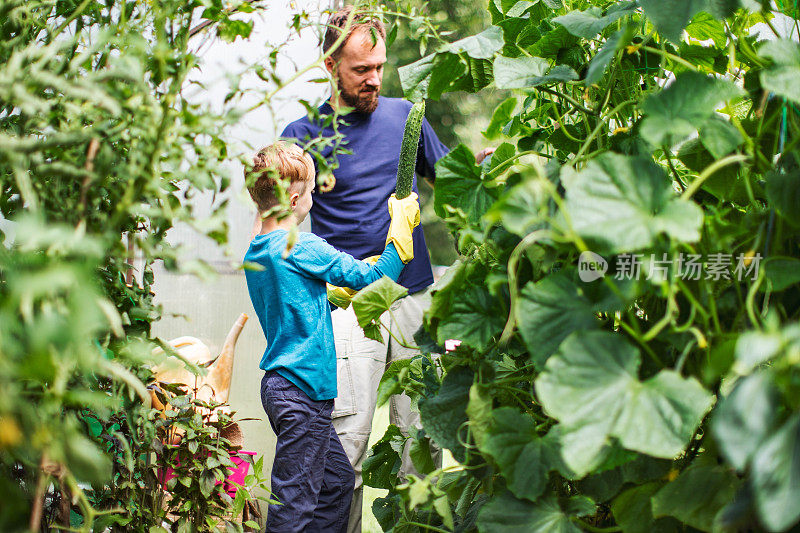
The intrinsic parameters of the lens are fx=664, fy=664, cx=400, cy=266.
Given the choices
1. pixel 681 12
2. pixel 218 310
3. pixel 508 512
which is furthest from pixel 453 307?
pixel 218 310

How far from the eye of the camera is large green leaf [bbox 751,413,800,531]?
38cm

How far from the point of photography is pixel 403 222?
1.62 metres

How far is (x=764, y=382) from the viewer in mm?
403

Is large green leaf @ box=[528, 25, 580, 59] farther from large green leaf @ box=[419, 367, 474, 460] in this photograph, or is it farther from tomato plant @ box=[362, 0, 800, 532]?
large green leaf @ box=[419, 367, 474, 460]

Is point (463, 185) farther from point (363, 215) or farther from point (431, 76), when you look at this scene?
point (363, 215)

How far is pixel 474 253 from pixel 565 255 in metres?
0.13

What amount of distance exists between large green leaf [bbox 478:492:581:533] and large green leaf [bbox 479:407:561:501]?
A: 0.07 feet

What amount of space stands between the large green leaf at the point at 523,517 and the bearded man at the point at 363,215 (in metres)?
1.21

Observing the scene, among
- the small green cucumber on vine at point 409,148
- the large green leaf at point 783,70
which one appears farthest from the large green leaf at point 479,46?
the small green cucumber on vine at point 409,148

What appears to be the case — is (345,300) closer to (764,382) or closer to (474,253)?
(474,253)

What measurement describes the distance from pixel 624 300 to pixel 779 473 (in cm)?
16

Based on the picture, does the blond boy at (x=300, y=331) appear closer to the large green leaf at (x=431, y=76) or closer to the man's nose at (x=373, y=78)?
the man's nose at (x=373, y=78)

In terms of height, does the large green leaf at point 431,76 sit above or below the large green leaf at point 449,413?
above

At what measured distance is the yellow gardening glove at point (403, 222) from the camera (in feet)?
5.26
